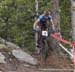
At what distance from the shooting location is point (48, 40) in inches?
408

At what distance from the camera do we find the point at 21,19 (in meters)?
13.8

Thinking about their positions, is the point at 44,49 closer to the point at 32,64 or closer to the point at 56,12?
the point at 32,64

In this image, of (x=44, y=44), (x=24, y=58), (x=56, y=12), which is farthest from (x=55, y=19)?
(x=24, y=58)

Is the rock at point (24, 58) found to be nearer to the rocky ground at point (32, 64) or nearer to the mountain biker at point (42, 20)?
the rocky ground at point (32, 64)

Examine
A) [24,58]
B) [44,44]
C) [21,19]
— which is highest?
[21,19]

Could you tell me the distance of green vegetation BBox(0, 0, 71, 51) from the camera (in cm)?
1308

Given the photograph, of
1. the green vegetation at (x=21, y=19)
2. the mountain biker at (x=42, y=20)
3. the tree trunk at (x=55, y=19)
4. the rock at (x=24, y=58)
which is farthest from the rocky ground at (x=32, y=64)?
the green vegetation at (x=21, y=19)

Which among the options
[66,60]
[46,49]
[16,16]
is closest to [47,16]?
[46,49]

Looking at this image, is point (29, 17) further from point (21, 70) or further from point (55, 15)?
point (21, 70)

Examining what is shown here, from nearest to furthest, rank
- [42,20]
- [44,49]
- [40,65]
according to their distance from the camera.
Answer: [40,65], [42,20], [44,49]

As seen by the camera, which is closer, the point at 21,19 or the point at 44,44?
the point at 44,44

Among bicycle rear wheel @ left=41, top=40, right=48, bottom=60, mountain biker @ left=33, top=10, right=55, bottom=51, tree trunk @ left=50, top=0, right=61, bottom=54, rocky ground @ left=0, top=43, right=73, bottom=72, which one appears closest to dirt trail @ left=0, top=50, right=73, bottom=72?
rocky ground @ left=0, top=43, right=73, bottom=72

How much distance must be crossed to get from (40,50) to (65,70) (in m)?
1.80

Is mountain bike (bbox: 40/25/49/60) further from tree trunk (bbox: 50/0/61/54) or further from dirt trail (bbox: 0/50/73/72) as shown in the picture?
tree trunk (bbox: 50/0/61/54)
